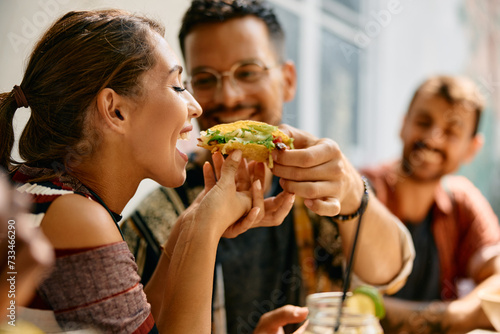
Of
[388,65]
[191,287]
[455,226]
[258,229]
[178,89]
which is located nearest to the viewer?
[191,287]

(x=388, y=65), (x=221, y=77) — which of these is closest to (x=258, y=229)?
(x=221, y=77)

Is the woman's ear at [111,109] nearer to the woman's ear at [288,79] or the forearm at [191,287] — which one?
the forearm at [191,287]

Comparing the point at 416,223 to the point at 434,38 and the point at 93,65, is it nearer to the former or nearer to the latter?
the point at 93,65

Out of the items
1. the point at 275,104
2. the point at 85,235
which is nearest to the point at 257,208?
the point at 85,235

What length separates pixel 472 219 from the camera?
2.42 m

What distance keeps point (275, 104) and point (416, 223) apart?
1.35 meters

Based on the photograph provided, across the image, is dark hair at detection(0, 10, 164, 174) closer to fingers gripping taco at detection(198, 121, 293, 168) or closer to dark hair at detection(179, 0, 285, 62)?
fingers gripping taco at detection(198, 121, 293, 168)

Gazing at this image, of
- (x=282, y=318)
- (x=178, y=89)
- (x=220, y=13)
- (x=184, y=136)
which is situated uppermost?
(x=220, y=13)

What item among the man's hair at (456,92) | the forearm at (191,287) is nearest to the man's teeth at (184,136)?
the forearm at (191,287)

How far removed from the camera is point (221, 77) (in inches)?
54.0

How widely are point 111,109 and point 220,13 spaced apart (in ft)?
2.18

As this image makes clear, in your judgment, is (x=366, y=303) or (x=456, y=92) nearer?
(x=366, y=303)

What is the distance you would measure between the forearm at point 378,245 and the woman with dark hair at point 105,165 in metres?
0.59

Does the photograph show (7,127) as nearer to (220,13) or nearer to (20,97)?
(20,97)
